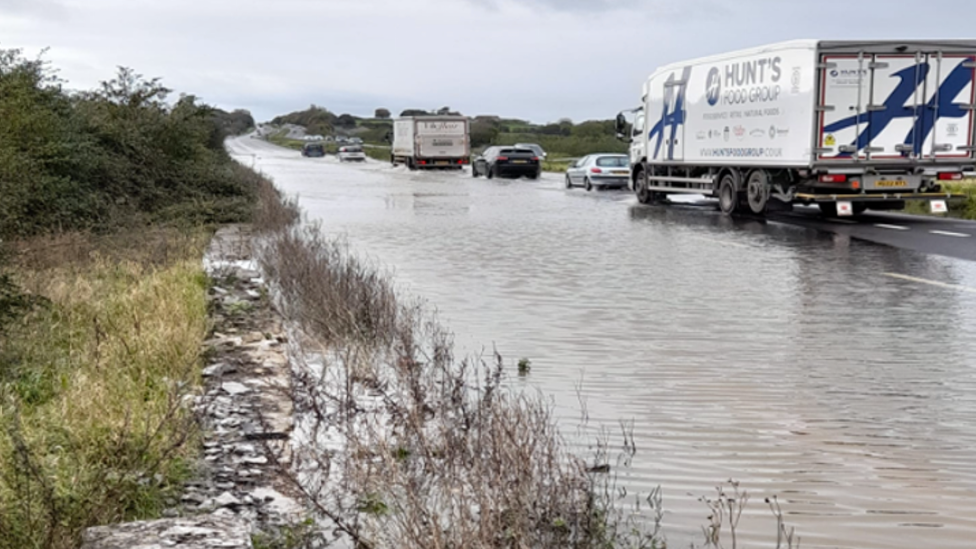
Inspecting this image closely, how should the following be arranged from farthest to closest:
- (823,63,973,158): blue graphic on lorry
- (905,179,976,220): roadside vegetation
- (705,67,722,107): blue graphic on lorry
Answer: (705,67,722,107): blue graphic on lorry
(905,179,976,220): roadside vegetation
(823,63,973,158): blue graphic on lorry

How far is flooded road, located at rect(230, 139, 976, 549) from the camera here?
17.7 ft

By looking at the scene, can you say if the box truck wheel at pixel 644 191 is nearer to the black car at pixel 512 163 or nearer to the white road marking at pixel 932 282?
the white road marking at pixel 932 282

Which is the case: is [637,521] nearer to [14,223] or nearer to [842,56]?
[14,223]

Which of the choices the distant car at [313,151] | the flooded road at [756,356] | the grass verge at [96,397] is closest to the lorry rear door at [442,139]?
the distant car at [313,151]

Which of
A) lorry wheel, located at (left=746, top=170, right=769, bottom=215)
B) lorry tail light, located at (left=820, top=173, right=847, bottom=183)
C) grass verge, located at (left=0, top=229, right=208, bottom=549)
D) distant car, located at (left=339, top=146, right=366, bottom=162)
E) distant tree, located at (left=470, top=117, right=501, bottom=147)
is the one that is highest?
distant tree, located at (left=470, top=117, right=501, bottom=147)

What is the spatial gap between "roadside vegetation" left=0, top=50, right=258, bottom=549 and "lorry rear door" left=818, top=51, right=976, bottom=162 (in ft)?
37.2

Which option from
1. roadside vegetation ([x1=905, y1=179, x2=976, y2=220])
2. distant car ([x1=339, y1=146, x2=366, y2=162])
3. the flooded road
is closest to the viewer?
the flooded road

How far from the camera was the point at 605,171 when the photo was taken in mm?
39500

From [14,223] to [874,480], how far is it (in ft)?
36.6

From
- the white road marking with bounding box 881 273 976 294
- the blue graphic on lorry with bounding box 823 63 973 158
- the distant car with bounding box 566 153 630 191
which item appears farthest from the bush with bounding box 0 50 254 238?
the distant car with bounding box 566 153 630 191

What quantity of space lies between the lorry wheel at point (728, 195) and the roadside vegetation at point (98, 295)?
1069 cm

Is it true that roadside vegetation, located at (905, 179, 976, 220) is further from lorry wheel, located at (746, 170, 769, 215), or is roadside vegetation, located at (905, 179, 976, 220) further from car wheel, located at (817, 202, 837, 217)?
lorry wheel, located at (746, 170, 769, 215)

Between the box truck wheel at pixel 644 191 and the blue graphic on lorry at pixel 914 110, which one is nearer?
the blue graphic on lorry at pixel 914 110

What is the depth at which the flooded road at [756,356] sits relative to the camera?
17.7ft
